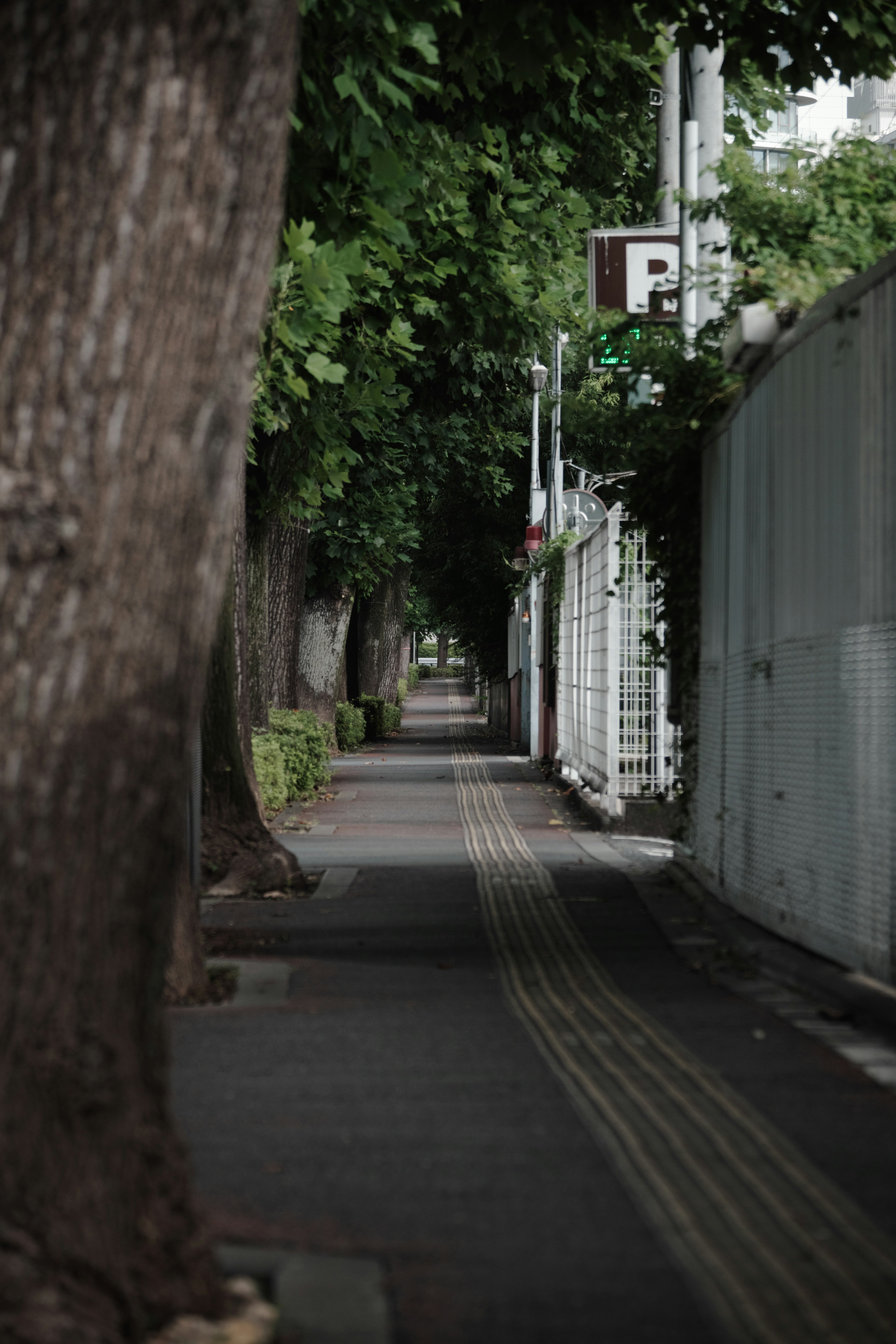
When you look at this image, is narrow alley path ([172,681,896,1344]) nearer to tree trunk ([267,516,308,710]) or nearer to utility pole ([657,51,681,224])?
utility pole ([657,51,681,224])

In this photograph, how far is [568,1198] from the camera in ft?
13.0

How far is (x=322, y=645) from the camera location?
91.5 feet

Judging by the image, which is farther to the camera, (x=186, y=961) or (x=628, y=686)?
(x=628, y=686)

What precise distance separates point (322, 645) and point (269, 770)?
1245 cm

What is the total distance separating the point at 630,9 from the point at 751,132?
12.8 metres

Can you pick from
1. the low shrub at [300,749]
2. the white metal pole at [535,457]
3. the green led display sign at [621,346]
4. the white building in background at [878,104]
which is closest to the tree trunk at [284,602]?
the low shrub at [300,749]

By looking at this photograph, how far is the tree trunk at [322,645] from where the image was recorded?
27.8m

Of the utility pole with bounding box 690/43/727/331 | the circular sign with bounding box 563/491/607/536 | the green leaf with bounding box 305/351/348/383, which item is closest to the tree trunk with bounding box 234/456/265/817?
the green leaf with bounding box 305/351/348/383

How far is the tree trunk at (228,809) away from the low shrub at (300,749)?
503 cm

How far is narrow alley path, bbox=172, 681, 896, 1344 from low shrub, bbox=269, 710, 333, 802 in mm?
8496

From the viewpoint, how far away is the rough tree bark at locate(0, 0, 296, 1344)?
2.86m

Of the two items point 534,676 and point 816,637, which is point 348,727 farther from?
point 816,637

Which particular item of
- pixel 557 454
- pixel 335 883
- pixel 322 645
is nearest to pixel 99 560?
pixel 335 883

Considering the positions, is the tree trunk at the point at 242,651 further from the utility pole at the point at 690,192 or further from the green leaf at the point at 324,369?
Result: the utility pole at the point at 690,192
